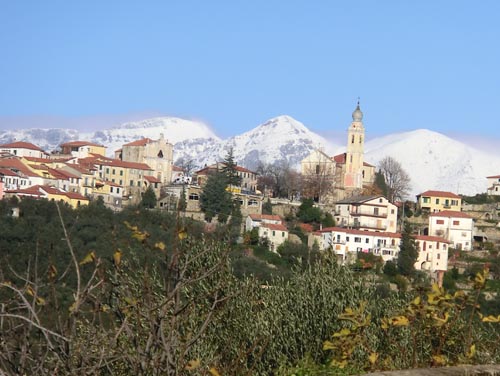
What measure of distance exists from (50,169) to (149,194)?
32.5ft

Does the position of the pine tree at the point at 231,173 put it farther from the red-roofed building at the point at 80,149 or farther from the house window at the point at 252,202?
the red-roofed building at the point at 80,149

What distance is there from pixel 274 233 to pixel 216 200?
7.27 m

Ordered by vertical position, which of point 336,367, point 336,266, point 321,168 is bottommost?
point 336,367

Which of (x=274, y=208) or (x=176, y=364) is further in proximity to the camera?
(x=274, y=208)

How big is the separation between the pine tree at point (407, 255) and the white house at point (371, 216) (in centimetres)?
672

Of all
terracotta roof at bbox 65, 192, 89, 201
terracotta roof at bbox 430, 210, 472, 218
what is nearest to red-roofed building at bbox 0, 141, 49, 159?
terracotta roof at bbox 65, 192, 89, 201

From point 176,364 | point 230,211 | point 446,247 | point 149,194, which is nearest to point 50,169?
point 149,194

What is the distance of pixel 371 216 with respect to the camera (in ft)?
236

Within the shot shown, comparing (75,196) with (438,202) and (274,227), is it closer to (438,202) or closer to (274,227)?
(274,227)

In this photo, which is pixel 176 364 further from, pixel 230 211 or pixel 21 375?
pixel 230 211

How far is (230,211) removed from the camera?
7056 cm

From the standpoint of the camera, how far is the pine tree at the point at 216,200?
7038 centimetres

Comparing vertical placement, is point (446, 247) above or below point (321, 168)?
below

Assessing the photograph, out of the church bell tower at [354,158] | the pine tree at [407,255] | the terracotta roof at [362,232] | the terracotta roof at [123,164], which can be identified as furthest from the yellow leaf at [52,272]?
the church bell tower at [354,158]
